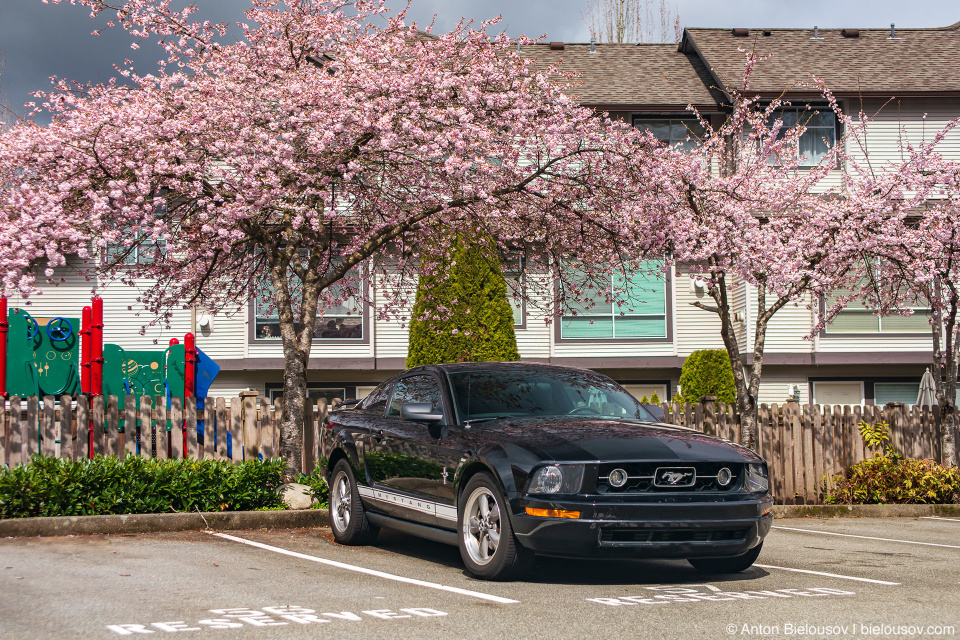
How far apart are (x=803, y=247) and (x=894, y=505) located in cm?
379

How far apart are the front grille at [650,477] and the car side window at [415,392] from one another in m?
1.87

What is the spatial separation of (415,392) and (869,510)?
7835mm

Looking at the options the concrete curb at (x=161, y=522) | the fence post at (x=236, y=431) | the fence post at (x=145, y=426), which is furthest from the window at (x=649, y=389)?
the concrete curb at (x=161, y=522)

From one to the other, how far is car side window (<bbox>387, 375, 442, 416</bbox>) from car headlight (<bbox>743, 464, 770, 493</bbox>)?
2464 millimetres

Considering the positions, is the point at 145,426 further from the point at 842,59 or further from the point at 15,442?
the point at 842,59

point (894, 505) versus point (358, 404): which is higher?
point (358, 404)

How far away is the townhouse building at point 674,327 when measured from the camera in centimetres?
2512

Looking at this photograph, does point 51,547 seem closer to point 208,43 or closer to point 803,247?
point 208,43

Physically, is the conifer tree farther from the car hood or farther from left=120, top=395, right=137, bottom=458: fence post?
the car hood

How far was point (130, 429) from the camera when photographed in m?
11.8

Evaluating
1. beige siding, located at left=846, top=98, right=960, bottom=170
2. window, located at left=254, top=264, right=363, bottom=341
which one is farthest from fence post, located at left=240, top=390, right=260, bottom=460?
beige siding, located at left=846, top=98, right=960, bottom=170

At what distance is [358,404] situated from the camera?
10.0 meters

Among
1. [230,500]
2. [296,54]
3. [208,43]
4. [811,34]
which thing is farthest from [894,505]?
[811,34]

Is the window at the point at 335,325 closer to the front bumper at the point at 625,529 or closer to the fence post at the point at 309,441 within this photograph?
the fence post at the point at 309,441
